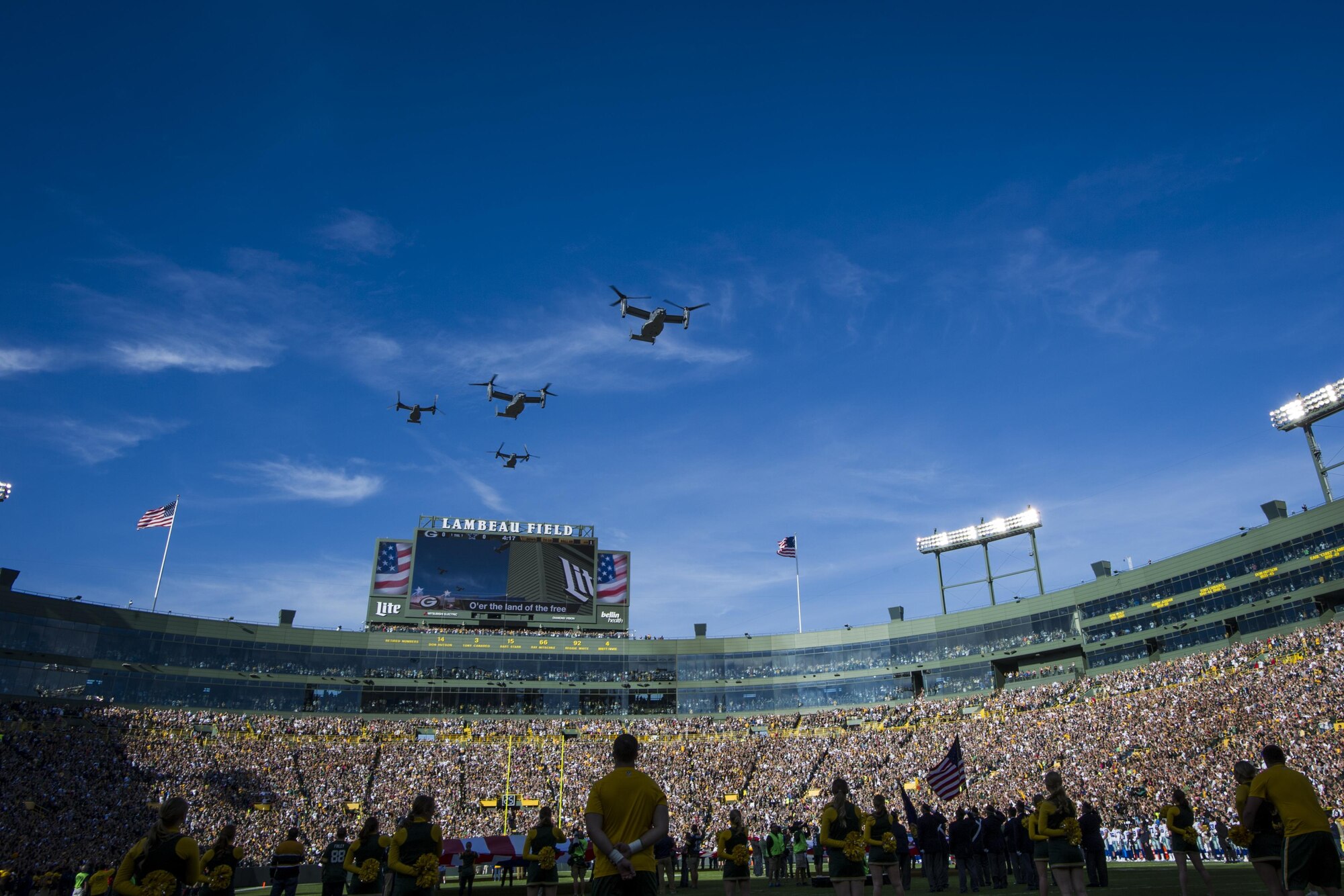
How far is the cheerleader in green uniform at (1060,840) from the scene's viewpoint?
39.9 ft

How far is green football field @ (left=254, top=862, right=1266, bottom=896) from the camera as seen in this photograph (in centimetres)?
1552

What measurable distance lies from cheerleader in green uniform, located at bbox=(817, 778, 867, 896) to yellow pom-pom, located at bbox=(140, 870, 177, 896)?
802cm

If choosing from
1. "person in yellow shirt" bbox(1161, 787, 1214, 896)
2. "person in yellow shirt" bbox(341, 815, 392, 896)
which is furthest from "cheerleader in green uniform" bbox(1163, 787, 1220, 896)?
"person in yellow shirt" bbox(341, 815, 392, 896)

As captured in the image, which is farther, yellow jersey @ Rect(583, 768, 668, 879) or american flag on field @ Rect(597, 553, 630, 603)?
american flag on field @ Rect(597, 553, 630, 603)

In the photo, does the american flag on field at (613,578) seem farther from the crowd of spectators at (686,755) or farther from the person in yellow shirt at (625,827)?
the person in yellow shirt at (625,827)

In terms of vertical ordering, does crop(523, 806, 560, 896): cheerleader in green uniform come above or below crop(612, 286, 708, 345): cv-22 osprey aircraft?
below

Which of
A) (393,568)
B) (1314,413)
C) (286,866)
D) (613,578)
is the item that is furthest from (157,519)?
(1314,413)

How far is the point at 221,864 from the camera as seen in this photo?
42.3 ft

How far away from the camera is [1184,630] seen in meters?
65.4

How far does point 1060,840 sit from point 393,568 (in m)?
70.1

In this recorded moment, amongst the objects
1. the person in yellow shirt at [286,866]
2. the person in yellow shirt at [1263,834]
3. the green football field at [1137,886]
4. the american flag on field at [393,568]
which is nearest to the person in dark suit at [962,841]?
the green football field at [1137,886]

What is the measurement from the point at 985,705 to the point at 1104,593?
48.5ft

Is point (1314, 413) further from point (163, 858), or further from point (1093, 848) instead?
point (163, 858)

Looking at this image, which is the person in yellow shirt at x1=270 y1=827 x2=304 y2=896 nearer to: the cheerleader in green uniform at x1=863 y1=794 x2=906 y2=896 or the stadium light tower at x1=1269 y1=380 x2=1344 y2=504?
the cheerleader in green uniform at x1=863 y1=794 x2=906 y2=896
